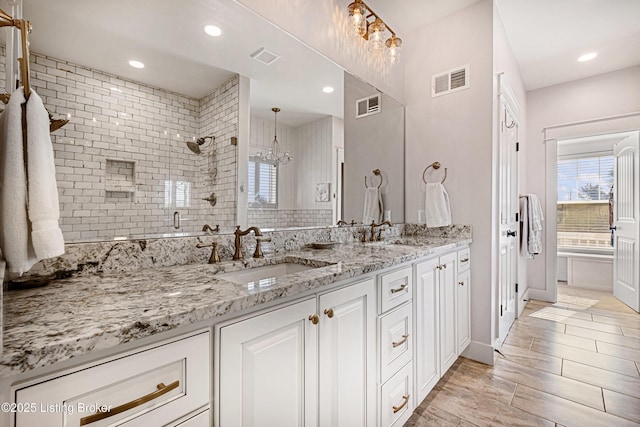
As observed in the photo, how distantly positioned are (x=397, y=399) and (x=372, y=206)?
146cm

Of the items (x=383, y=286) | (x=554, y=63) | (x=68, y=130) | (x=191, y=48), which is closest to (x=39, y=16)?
(x=68, y=130)

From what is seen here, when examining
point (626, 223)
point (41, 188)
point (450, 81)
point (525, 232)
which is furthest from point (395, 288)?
point (626, 223)

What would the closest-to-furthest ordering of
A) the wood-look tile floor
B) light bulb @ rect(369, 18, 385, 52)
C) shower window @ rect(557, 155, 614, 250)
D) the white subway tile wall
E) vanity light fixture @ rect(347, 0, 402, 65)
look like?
the white subway tile wall, the wood-look tile floor, vanity light fixture @ rect(347, 0, 402, 65), light bulb @ rect(369, 18, 385, 52), shower window @ rect(557, 155, 614, 250)

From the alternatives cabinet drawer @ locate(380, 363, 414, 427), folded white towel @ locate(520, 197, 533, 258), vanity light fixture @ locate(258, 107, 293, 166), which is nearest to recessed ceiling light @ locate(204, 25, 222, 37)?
vanity light fixture @ locate(258, 107, 293, 166)

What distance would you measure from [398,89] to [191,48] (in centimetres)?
200

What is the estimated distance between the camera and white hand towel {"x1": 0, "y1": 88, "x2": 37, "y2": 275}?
0.54 m

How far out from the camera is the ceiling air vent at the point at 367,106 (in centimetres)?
230

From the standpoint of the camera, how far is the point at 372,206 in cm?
251

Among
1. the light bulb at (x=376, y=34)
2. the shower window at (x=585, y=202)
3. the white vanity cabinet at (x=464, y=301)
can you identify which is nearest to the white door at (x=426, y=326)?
the white vanity cabinet at (x=464, y=301)

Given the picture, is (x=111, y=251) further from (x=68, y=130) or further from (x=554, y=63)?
(x=554, y=63)

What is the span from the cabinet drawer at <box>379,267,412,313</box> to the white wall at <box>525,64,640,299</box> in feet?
11.1

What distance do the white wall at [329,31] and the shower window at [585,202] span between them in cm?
446

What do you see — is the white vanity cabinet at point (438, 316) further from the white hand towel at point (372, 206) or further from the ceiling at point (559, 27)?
the ceiling at point (559, 27)

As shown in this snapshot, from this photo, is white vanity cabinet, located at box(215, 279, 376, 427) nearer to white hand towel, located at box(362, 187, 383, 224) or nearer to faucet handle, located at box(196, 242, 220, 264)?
faucet handle, located at box(196, 242, 220, 264)
